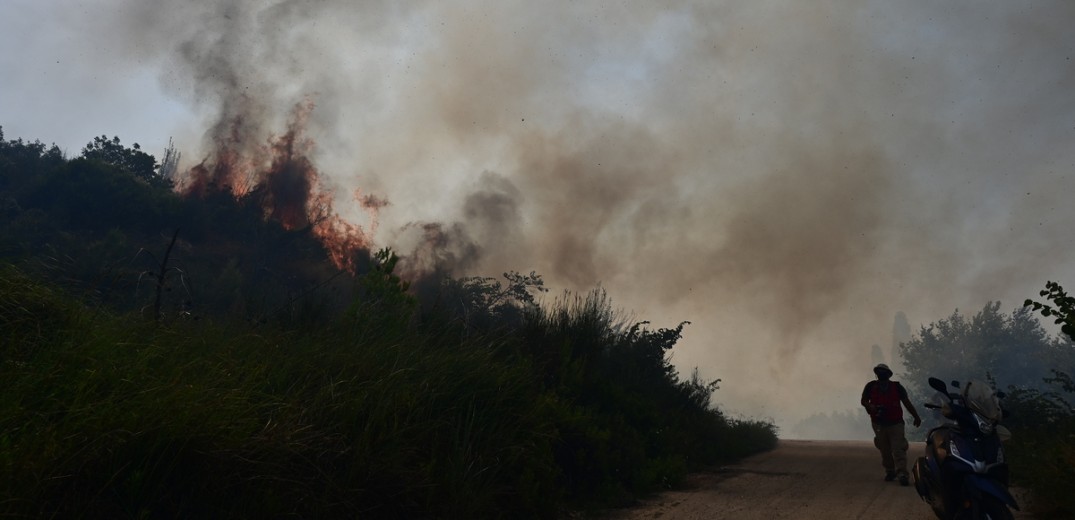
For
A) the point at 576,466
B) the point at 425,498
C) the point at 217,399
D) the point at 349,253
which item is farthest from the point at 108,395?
the point at 349,253

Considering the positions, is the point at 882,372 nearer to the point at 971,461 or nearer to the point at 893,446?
the point at 893,446

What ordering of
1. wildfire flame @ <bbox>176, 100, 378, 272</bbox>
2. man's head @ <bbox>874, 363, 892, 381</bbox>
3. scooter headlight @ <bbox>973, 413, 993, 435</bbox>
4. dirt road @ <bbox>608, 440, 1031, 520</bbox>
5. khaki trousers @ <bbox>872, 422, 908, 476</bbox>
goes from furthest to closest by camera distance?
wildfire flame @ <bbox>176, 100, 378, 272</bbox> → man's head @ <bbox>874, 363, 892, 381</bbox> → khaki trousers @ <bbox>872, 422, 908, 476</bbox> → dirt road @ <bbox>608, 440, 1031, 520</bbox> → scooter headlight @ <bbox>973, 413, 993, 435</bbox>

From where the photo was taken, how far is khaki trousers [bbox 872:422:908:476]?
10.3m

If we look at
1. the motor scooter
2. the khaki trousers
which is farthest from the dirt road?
the motor scooter

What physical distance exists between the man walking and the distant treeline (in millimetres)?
3120

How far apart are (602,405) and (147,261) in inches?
1083

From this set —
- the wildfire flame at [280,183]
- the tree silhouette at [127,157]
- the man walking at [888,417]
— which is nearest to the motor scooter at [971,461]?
the man walking at [888,417]

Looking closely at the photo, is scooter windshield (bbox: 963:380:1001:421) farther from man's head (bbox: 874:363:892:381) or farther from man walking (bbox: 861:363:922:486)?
man's head (bbox: 874:363:892:381)

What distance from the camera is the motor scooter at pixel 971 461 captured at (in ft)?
17.4

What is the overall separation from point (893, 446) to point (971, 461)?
538 centimetres

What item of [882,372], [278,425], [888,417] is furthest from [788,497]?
[278,425]

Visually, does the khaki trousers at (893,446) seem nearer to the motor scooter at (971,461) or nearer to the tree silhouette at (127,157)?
the motor scooter at (971,461)

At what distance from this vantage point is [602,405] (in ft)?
37.8

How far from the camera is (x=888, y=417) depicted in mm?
10867
